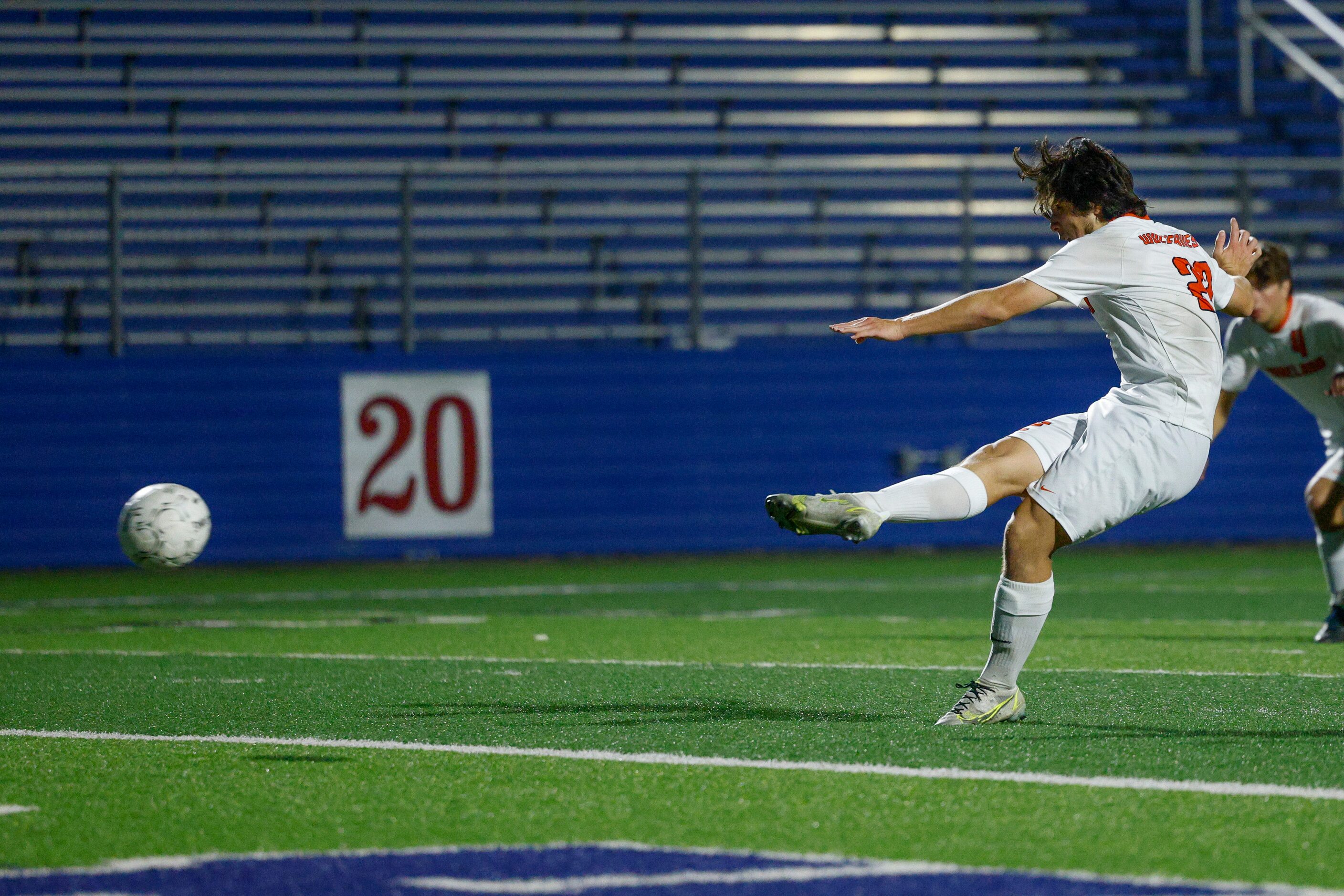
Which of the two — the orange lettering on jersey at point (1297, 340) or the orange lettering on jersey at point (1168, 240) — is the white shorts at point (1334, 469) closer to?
the orange lettering on jersey at point (1297, 340)

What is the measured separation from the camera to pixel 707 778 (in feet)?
15.9

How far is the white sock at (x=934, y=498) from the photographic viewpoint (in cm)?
557

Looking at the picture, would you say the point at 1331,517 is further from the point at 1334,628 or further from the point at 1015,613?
the point at 1015,613

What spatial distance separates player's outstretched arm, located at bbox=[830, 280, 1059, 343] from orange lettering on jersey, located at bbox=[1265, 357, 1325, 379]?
3.99 metres

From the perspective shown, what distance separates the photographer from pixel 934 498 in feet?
18.4

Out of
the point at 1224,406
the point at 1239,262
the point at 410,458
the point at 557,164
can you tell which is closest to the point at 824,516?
the point at 1239,262

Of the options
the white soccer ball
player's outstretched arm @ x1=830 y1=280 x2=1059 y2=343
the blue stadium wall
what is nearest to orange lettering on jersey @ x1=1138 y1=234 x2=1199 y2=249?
player's outstretched arm @ x1=830 y1=280 x2=1059 y2=343

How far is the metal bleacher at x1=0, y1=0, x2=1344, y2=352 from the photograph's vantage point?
17.1 m

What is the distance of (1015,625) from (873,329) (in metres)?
1.06

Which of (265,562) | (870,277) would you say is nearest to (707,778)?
(265,562)

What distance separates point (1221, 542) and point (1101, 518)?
12.6 meters

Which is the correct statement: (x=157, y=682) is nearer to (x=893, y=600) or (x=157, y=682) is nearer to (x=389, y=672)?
(x=389, y=672)

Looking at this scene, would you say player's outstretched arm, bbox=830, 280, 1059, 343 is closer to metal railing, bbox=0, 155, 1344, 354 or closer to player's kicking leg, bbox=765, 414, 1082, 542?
player's kicking leg, bbox=765, 414, 1082, 542

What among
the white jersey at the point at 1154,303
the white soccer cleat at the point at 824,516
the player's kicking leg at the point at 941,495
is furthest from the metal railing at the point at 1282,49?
the white soccer cleat at the point at 824,516
